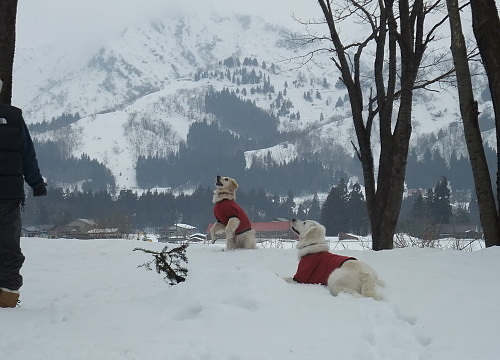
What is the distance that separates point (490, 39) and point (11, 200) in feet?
21.5

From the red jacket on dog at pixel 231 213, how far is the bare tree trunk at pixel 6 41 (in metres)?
4.36

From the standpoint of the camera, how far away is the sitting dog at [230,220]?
31.0 feet

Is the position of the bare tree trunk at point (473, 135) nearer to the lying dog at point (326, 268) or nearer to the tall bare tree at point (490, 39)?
the tall bare tree at point (490, 39)

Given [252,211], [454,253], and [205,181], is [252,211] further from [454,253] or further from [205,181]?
[205,181]

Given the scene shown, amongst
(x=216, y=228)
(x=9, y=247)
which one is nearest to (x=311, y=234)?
(x=9, y=247)

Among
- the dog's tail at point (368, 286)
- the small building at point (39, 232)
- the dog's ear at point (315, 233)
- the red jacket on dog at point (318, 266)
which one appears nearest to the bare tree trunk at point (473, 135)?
the dog's ear at point (315, 233)

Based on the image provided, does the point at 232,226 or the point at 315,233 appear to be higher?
the point at 315,233

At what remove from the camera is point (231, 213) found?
9.55 m

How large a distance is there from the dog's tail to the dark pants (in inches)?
130

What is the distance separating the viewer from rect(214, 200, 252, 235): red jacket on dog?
952cm

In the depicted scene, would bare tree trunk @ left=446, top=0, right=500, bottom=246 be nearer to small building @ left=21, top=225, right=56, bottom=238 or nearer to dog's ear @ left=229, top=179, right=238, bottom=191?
dog's ear @ left=229, top=179, right=238, bottom=191

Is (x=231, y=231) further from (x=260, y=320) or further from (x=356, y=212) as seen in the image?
(x=356, y=212)

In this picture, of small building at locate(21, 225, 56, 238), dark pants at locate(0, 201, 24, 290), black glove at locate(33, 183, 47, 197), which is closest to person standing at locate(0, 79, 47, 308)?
dark pants at locate(0, 201, 24, 290)

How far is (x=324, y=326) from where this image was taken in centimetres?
384
